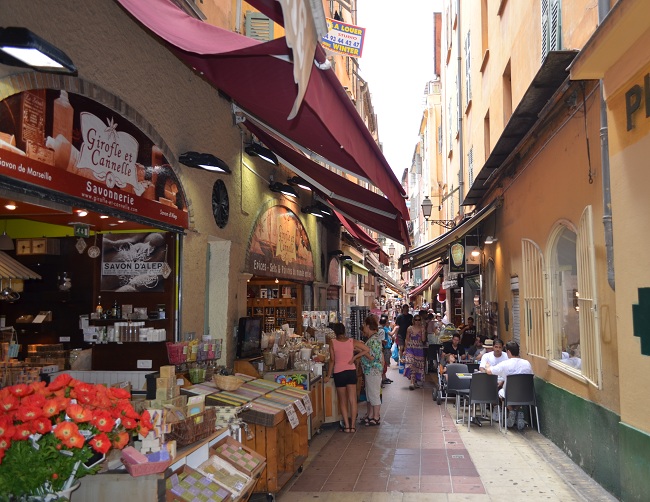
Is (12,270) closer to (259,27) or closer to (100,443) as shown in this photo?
(259,27)

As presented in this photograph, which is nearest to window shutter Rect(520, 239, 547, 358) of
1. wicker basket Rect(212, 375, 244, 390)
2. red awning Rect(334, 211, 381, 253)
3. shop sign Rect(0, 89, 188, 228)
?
wicker basket Rect(212, 375, 244, 390)

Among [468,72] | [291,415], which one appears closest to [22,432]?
[291,415]

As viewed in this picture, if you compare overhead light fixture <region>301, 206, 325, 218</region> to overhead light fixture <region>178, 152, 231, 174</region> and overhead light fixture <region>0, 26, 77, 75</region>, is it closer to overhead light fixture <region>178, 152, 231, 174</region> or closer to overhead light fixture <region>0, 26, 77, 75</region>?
overhead light fixture <region>178, 152, 231, 174</region>

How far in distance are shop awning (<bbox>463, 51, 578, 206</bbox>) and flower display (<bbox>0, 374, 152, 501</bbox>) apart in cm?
568

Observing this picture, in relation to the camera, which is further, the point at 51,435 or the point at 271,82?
the point at 271,82

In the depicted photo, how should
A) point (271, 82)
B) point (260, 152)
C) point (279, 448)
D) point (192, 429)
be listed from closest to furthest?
point (192, 429)
point (271, 82)
point (279, 448)
point (260, 152)

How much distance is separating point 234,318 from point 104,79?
409 cm

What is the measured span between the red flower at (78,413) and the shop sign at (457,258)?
13.2 m

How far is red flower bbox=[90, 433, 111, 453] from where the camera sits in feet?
10.6

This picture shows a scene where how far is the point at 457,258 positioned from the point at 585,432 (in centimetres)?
886

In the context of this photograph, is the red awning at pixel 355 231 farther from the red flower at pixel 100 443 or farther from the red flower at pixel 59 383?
the red flower at pixel 100 443

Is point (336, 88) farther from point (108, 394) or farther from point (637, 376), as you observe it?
point (637, 376)

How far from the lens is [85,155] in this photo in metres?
5.18

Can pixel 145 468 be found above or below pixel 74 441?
below
